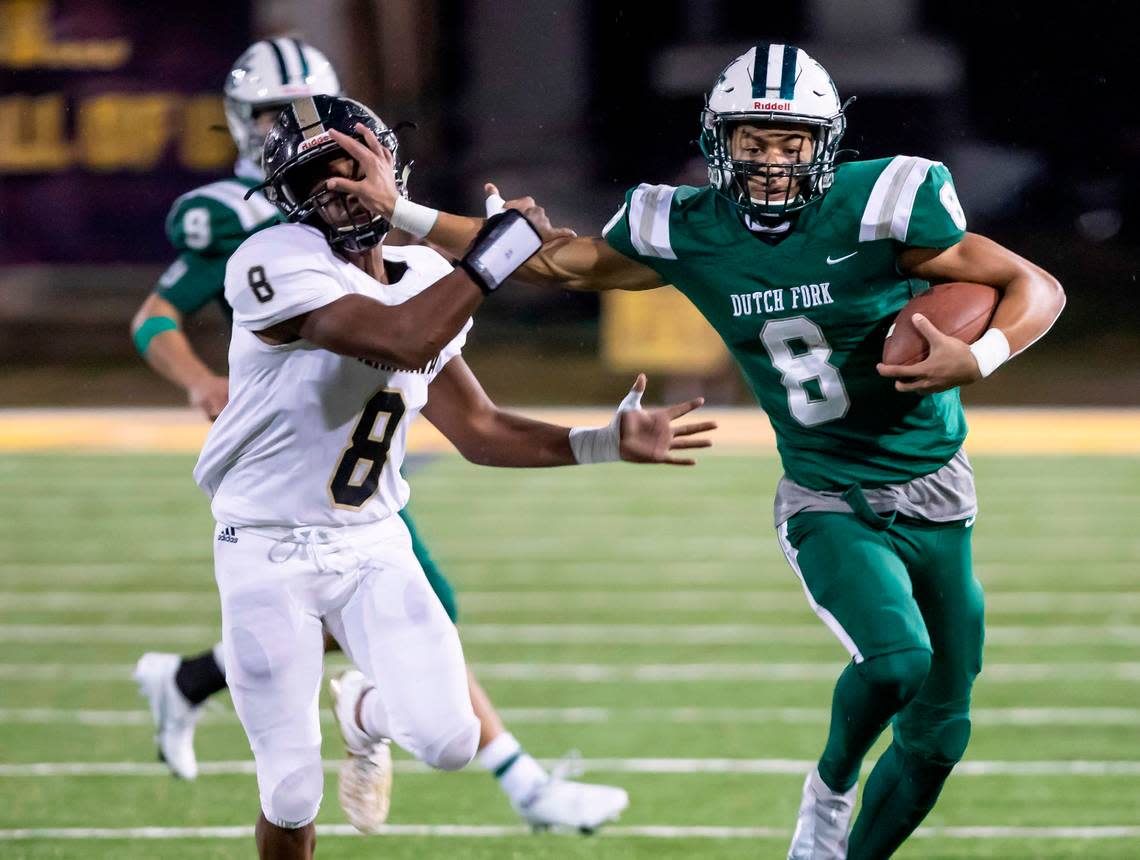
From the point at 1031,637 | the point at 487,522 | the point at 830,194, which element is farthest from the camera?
the point at 487,522

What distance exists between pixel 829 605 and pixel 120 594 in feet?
13.5

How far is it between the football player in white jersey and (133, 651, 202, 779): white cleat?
122 cm

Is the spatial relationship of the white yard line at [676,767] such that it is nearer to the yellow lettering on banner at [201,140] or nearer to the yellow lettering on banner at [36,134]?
the yellow lettering on banner at [201,140]

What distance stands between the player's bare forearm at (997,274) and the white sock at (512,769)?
1.37 m

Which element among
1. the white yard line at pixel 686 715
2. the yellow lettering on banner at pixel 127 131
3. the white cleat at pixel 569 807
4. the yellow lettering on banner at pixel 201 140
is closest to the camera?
the white cleat at pixel 569 807

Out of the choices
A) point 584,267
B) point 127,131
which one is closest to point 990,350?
point 584,267

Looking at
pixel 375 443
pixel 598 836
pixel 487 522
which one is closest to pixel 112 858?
pixel 598 836

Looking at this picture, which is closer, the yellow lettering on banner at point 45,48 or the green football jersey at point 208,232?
the green football jersey at point 208,232

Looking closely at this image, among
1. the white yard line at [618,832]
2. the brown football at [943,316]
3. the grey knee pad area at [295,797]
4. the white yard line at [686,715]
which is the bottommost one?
the white yard line at [686,715]

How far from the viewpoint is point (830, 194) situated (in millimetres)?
3121

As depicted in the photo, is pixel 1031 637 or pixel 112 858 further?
pixel 1031 637

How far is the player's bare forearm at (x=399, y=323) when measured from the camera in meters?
2.74

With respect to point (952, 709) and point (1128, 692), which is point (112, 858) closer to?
point (952, 709)

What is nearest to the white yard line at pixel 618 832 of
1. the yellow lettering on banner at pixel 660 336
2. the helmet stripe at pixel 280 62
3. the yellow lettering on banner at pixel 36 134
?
the helmet stripe at pixel 280 62
